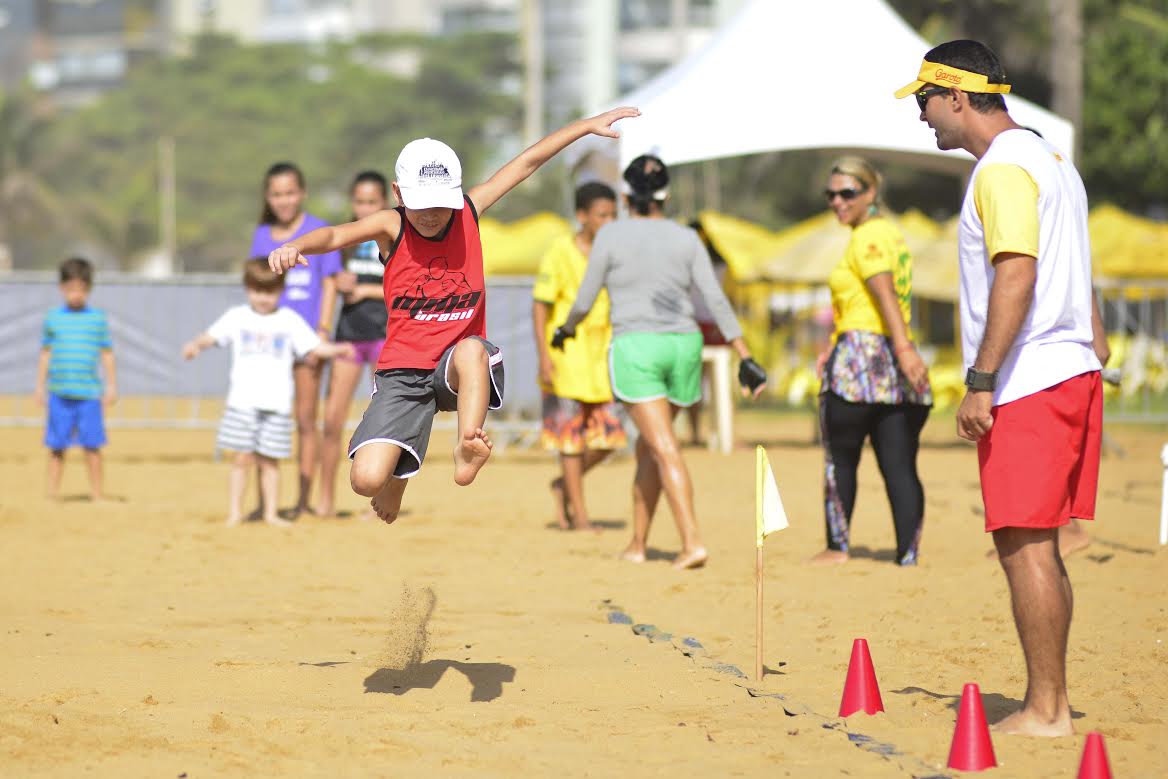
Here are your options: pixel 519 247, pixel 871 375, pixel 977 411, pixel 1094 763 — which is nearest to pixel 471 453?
pixel 977 411

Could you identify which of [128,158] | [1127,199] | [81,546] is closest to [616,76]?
[128,158]

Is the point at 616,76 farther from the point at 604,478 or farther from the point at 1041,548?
the point at 1041,548

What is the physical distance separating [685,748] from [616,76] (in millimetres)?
83877

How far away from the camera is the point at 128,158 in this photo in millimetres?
87562

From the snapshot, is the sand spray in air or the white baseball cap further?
the sand spray in air

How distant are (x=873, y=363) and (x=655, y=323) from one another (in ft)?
3.56

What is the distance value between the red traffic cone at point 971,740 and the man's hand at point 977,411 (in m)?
0.78

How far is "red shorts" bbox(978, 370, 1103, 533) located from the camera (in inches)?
195

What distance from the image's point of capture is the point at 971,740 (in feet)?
15.2

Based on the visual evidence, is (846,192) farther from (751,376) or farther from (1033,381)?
(1033,381)

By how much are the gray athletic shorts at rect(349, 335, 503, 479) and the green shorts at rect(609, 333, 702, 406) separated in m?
2.32

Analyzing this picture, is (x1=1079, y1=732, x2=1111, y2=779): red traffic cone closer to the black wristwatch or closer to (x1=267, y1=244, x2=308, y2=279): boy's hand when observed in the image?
the black wristwatch

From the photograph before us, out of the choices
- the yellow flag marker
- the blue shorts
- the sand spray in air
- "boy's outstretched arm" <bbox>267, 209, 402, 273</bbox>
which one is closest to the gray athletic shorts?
"boy's outstretched arm" <bbox>267, 209, 402, 273</bbox>

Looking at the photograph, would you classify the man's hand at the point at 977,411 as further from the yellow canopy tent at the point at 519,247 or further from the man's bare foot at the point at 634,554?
the yellow canopy tent at the point at 519,247
